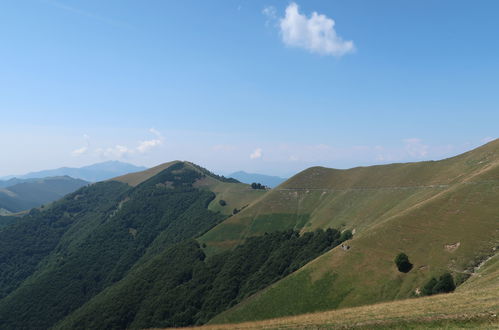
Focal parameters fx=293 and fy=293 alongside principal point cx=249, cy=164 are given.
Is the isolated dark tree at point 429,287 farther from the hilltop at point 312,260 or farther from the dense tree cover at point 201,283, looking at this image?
the dense tree cover at point 201,283

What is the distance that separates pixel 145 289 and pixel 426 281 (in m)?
108

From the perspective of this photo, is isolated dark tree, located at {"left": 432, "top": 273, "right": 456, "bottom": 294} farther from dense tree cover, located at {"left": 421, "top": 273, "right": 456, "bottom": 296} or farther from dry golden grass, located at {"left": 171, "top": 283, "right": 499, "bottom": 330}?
dry golden grass, located at {"left": 171, "top": 283, "right": 499, "bottom": 330}

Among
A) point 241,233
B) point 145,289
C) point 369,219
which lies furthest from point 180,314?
point 369,219

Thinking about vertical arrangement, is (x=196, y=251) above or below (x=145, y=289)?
above

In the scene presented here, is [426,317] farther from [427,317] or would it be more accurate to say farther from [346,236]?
[346,236]

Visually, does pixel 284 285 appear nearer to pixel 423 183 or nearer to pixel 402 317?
pixel 402 317

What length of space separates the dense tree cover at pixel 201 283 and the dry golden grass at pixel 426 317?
6066 centimetres

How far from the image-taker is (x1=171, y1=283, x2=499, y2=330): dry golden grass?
22.7 metres

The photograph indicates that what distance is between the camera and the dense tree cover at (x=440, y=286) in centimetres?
4703

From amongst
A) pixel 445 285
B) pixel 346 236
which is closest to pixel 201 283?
pixel 346 236

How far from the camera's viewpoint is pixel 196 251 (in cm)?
13788

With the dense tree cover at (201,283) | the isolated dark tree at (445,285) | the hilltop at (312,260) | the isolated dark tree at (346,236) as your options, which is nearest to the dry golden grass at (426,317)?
the hilltop at (312,260)

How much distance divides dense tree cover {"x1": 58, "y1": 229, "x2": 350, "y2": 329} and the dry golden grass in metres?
60.7

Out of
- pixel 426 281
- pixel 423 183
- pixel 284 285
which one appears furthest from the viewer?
pixel 423 183
